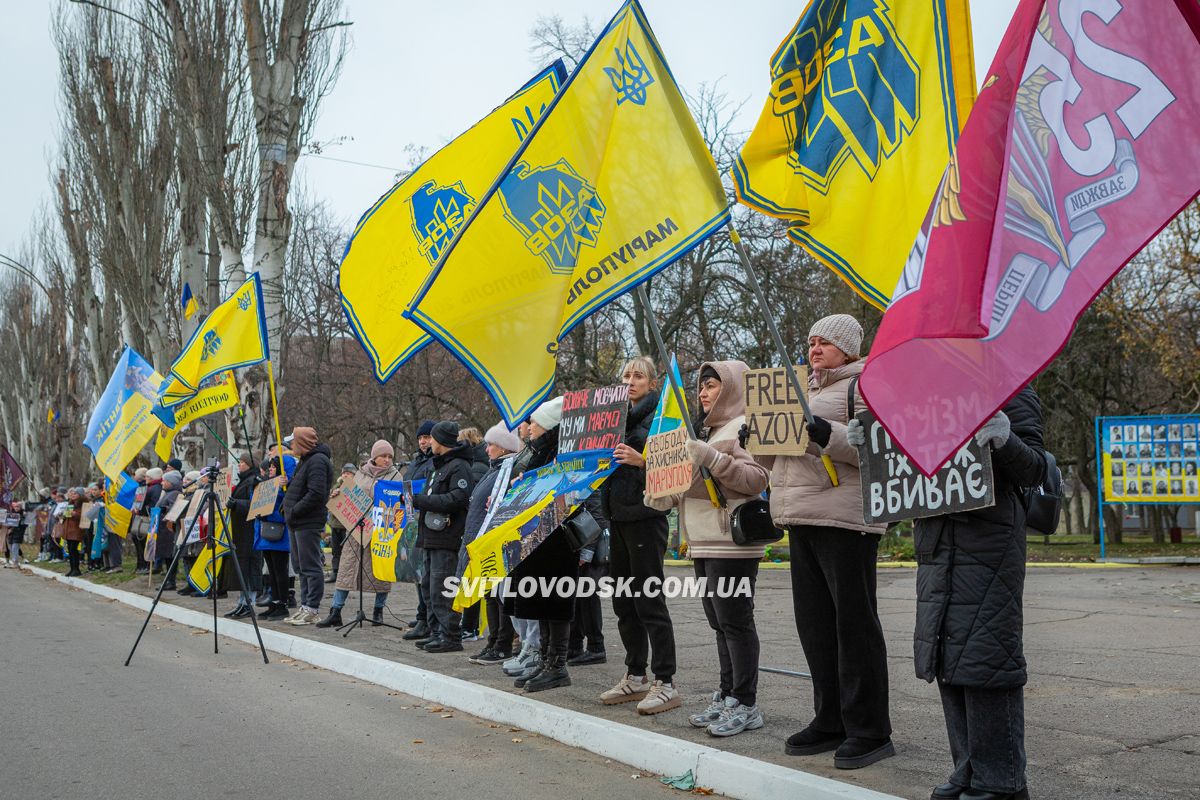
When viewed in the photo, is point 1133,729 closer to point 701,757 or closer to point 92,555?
point 701,757

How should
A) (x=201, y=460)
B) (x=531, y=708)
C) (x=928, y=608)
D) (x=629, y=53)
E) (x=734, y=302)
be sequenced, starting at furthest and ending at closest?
1. (x=734, y=302)
2. (x=201, y=460)
3. (x=531, y=708)
4. (x=629, y=53)
5. (x=928, y=608)

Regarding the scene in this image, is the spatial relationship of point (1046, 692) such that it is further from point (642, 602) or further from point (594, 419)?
point (594, 419)

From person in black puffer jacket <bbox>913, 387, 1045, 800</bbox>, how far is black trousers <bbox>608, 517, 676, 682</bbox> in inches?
97.8

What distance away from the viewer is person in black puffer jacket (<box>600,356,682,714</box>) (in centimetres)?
680

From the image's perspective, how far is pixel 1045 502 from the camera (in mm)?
4422

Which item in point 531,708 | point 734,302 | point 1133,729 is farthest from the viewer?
point 734,302

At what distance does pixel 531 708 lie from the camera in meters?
6.85

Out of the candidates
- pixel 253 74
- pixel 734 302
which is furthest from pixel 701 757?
pixel 734 302

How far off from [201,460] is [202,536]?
271 inches

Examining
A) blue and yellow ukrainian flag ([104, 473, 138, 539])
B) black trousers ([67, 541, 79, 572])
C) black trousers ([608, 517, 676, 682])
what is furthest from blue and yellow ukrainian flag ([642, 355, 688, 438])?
black trousers ([67, 541, 79, 572])

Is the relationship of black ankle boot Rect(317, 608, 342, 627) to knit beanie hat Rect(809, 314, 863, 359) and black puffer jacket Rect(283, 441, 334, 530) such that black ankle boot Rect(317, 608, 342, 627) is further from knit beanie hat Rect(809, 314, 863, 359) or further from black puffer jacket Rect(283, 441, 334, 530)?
knit beanie hat Rect(809, 314, 863, 359)

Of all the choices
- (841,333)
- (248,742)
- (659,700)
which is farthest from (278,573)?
(841,333)

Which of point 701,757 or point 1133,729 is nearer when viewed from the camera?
point 701,757

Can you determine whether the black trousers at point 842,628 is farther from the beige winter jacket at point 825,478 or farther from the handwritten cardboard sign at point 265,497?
the handwritten cardboard sign at point 265,497
